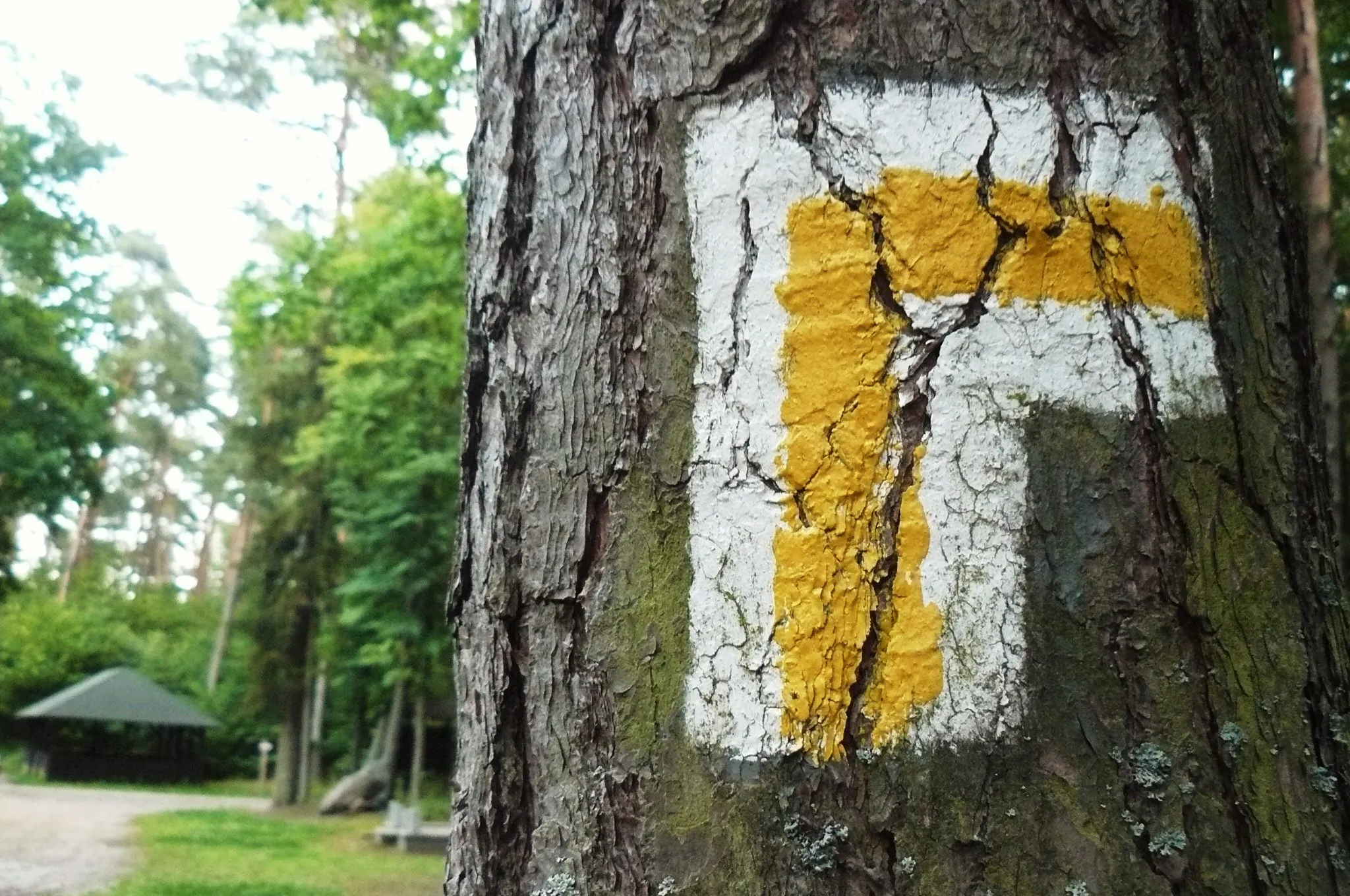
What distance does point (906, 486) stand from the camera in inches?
34.9

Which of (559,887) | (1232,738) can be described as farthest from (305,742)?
(1232,738)

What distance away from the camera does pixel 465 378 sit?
3.60 feet

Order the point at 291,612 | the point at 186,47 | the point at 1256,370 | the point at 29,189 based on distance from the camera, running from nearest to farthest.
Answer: the point at 1256,370 < the point at 29,189 < the point at 291,612 < the point at 186,47

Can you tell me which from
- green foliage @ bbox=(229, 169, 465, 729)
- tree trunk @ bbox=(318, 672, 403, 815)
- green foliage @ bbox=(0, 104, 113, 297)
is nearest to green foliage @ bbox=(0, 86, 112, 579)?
green foliage @ bbox=(0, 104, 113, 297)

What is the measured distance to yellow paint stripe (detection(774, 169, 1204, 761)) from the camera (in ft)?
2.86

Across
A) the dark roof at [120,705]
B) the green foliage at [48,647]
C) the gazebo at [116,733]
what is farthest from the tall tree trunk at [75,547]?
the dark roof at [120,705]

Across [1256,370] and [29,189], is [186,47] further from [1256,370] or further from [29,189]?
[1256,370]

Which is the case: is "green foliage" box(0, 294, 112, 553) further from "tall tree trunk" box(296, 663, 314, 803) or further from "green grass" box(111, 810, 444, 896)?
"tall tree trunk" box(296, 663, 314, 803)

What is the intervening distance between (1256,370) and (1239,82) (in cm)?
29

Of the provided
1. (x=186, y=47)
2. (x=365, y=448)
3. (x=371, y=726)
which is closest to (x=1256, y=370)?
(x=365, y=448)

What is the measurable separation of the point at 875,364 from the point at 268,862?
13.7 metres

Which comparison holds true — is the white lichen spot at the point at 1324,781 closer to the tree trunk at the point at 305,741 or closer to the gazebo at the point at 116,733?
the tree trunk at the point at 305,741

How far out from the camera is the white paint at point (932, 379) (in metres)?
0.87

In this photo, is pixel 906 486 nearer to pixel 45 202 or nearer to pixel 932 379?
pixel 932 379
